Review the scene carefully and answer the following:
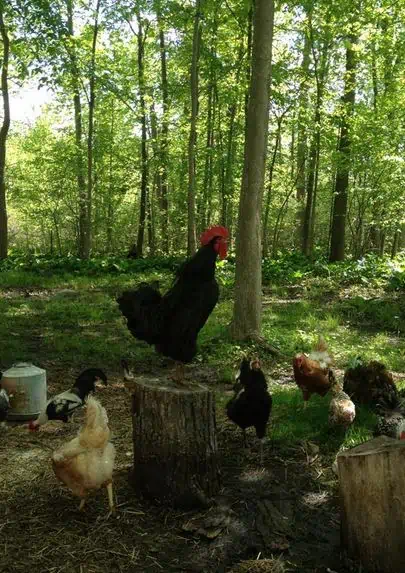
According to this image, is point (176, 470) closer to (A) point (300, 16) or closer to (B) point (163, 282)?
(B) point (163, 282)

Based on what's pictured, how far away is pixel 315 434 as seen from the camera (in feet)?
17.9

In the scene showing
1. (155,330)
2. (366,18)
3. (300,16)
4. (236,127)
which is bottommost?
(155,330)

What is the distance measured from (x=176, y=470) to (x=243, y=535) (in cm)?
→ 75

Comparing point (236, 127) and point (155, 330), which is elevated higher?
point (236, 127)

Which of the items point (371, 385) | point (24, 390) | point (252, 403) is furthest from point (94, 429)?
point (371, 385)

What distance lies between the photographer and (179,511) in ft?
13.3

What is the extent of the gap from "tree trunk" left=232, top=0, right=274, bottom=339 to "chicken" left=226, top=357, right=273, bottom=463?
3.61 metres

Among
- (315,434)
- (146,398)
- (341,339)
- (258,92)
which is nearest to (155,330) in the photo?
(146,398)

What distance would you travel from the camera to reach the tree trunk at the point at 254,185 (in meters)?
8.05

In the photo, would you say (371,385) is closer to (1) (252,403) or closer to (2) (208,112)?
(1) (252,403)

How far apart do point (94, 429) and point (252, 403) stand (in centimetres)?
169

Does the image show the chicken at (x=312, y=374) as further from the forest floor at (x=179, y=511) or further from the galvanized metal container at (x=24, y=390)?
the galvanized metal container at (x=24, y=390)

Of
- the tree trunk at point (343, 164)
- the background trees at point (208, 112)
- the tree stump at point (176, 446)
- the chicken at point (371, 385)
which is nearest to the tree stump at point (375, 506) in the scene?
the tree stump at point (176, 446)

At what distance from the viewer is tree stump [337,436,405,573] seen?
131 inches
